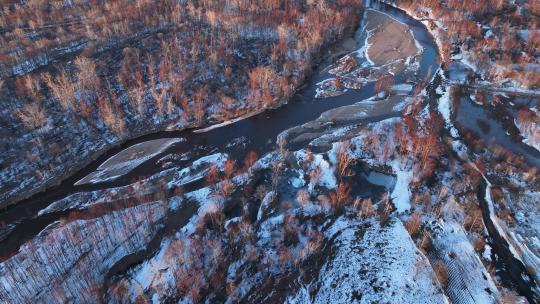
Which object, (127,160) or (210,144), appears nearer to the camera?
(127,160)

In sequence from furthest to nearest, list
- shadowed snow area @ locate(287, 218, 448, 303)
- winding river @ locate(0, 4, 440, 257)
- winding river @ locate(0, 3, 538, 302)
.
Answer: winding river @ locate(0, 4, 440, 257)
winding river @ locate(0, 3, 538, 302)
shadowed snow area @ locate(287, 218, 448, 303)

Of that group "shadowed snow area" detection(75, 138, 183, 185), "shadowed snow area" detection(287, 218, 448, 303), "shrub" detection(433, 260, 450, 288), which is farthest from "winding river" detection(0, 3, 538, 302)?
"shrub" detection(433, 260, 450, 288)

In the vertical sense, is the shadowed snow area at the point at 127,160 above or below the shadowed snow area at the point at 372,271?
above

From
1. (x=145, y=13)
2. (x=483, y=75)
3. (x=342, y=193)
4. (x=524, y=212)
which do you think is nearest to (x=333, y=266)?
Answer: (x=342, y=193)

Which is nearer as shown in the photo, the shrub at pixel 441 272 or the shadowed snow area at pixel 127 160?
the shrub at pixel 441 272

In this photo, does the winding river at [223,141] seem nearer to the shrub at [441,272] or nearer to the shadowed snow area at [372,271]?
the shadowed snow area at [372,271]

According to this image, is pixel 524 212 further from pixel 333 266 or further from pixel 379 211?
pixel 333 266

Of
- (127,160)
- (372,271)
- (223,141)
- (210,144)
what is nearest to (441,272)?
(372,271)

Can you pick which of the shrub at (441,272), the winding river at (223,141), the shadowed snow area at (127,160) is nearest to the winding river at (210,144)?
the winding river at (223,141)

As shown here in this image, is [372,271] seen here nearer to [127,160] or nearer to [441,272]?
[441,272]

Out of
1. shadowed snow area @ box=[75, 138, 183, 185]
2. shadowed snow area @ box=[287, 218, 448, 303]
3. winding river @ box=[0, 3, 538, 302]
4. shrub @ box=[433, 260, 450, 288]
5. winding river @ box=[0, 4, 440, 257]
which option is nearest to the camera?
shadowed snow area @ box=[287, 218, 448, 303]

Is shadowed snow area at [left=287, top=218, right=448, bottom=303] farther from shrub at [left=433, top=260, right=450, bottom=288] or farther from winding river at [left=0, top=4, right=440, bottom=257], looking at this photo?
winding river at [left=0, top=4, right=440, bottom=257]
